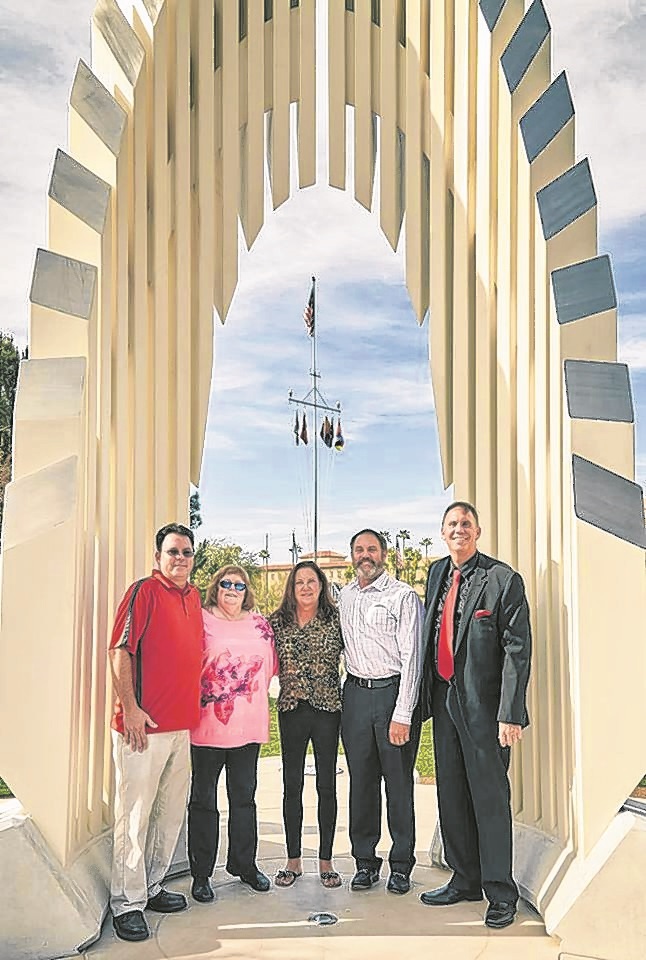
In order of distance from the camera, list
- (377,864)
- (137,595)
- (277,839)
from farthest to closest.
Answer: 1. (277,839)
2. (377,864)
3. (137,595)

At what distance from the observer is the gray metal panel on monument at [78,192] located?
15.7 ft

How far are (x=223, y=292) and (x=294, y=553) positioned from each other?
14.7 meters

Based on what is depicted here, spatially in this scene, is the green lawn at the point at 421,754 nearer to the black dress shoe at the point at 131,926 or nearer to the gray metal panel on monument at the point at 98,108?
the black dress shoe at the point at 131,926

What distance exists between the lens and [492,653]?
4.71m

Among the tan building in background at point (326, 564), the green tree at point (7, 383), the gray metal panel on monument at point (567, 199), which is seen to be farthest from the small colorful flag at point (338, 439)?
the gray metal panel on monument at point (567, 199)

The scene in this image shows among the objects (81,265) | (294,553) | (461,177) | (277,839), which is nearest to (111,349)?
(81,265)

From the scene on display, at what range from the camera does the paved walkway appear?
14.2 ft

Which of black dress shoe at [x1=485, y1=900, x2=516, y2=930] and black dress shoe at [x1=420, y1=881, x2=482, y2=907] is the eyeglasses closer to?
black dress shoe at [x1=420, y1=881, x2=482, y2=907]

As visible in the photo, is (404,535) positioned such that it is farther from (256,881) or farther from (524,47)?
(524,47)

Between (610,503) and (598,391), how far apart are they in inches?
18.1

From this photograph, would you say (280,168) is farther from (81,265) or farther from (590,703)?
(590,703)

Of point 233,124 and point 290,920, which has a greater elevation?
point 233,124

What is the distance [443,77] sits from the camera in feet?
17.8

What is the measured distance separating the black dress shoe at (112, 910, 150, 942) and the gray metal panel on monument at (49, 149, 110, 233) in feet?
9.13
